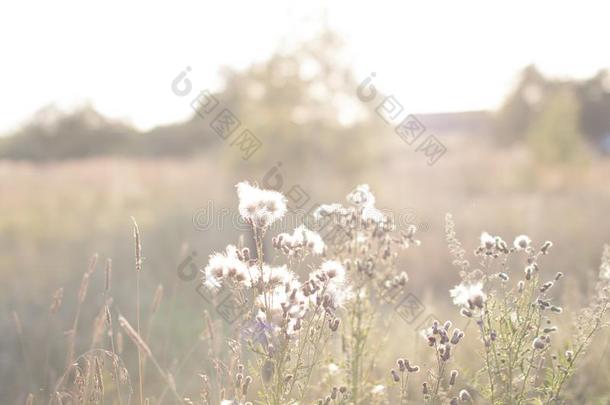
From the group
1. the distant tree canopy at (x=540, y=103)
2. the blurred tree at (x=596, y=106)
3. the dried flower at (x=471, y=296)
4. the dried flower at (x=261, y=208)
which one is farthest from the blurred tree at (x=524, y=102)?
the dried flower at (x=261, y=208)

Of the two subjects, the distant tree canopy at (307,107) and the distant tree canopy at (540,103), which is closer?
the distant tree canopy at (307,107)

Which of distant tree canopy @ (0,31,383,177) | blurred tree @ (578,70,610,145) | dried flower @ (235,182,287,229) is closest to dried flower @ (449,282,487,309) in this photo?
dried flower @ (235,182,287,229)

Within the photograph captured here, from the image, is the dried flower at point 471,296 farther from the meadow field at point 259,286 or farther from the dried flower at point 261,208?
the dried flower at point 261,208

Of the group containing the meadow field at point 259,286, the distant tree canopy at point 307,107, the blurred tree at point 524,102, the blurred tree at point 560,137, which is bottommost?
the meadow field at point 259,286

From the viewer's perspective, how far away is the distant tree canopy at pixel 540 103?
27953 mm

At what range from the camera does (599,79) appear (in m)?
30.4

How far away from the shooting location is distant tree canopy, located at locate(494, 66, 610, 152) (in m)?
28.0

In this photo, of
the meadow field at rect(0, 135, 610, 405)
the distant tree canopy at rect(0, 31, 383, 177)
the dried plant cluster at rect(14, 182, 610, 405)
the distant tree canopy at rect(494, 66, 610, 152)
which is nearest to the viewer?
the dried plant cluster at rect(14, 182, 610, 405)

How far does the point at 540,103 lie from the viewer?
25.5m

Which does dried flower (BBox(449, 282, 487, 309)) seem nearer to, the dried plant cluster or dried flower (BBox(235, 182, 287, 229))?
the dried plant cluster

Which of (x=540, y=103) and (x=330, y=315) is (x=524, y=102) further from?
(x=330, y=315)

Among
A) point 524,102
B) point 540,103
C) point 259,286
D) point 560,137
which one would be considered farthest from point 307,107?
point 524,102

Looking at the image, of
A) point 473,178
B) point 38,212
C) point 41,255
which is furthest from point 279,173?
point 473,178

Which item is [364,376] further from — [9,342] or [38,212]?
[38,212]
